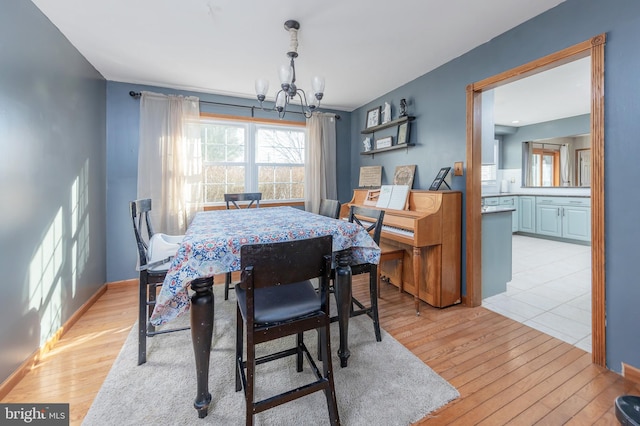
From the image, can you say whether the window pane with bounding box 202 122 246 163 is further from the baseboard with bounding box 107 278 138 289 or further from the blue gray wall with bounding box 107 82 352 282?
the baseboard with bounding box 107 278 138 289

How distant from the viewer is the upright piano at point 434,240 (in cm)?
240

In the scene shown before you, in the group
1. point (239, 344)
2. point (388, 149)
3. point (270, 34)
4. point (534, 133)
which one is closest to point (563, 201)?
point (534, 133)

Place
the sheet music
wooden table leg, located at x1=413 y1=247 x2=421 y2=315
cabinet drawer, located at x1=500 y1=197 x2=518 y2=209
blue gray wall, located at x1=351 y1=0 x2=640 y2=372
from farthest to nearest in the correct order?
cabinet drawer, located at x1=500 y1=197 x2=518 y2=209
the sheet music
wooden table leg, located at x1=413 y1=247 x2=421 y2=315
blue gray wall, located at x1=351 y1=0 x2=640 y2=372

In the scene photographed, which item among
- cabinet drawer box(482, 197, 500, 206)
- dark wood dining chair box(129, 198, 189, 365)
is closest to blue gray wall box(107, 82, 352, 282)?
dark wood dining chair box(129, 198, 189, 365)

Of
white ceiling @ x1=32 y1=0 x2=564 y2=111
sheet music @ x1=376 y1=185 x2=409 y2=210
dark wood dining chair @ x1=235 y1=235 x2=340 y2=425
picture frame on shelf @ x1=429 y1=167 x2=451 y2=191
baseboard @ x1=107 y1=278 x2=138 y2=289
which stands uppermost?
white ceiling @ x1=32 y1=0 x2=564 y2=111

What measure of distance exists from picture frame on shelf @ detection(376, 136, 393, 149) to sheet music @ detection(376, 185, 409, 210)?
2.35ft

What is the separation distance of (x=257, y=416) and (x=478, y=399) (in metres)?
1.17

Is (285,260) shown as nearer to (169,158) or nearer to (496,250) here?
(496,250)

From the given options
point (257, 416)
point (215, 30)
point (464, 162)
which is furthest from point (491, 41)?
point (257, 416)

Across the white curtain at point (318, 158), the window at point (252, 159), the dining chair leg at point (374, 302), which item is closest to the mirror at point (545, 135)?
the white curtain at point (318, 158)

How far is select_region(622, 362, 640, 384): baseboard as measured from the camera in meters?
1.56

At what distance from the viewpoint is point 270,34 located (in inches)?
87.3

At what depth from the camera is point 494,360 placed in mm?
1792

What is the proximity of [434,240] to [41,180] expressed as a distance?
308 centimetres
